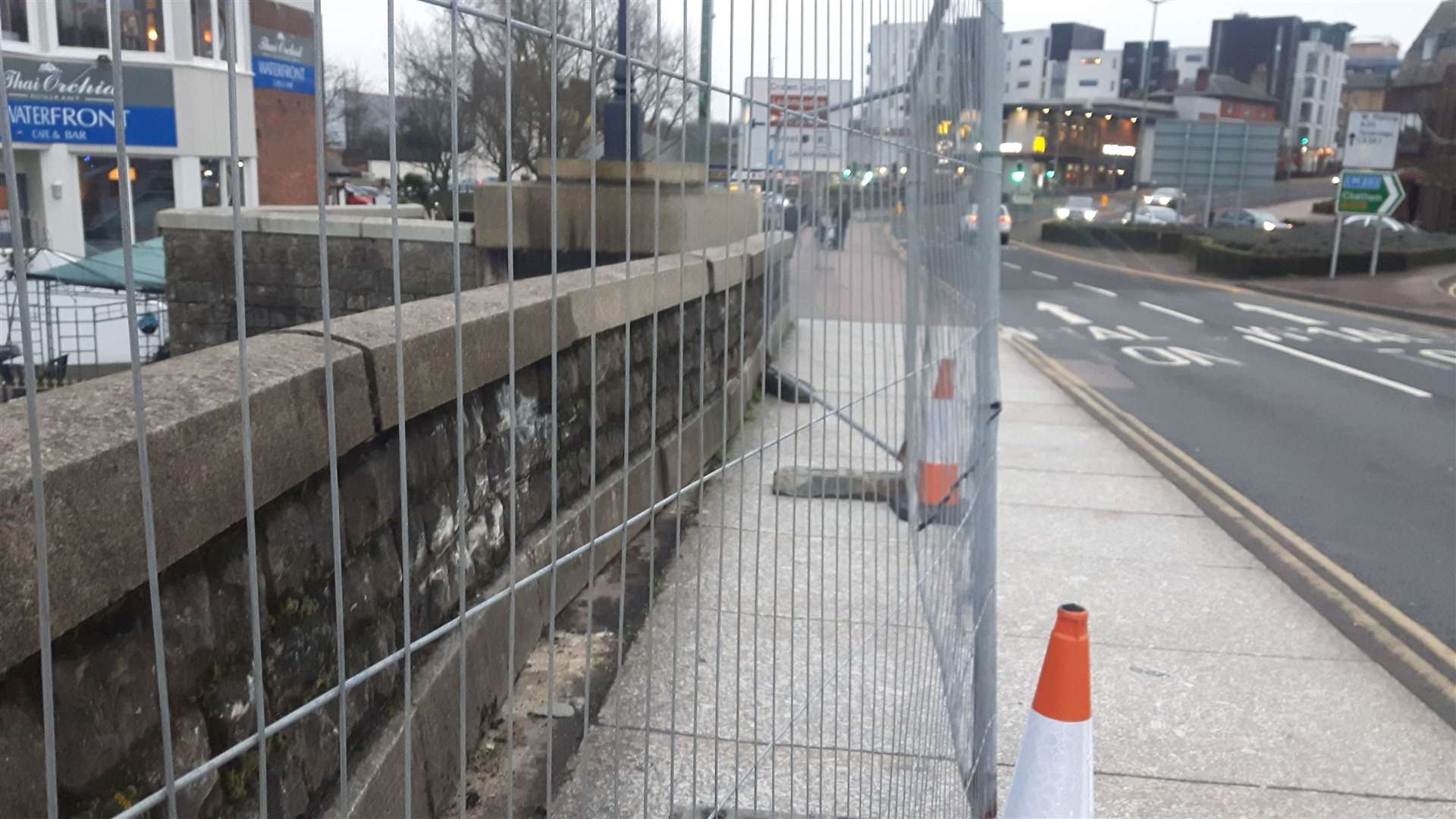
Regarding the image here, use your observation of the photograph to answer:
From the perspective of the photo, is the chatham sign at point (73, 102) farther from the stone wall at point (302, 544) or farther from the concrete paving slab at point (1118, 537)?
the concrete paving slab at point (1118, 537)

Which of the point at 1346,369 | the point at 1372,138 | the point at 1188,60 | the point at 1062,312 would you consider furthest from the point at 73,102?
the point at 1188,60

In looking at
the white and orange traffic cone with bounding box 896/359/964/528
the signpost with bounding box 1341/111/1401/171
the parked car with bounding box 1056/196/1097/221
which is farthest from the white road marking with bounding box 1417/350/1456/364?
the parked car with bounding box 1056/196/1097/221

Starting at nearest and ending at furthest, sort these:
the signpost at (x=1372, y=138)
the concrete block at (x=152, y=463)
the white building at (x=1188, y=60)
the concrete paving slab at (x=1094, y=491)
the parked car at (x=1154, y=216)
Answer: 1. the concrete block at (x=152, y=463)
2. the concrete paving slab at (x=1094, y=491)
3. the signpost at (x=1372, y=138)
4. the parked car at (x=1154, y=216)
5. the white building at (x=1188, y=60)

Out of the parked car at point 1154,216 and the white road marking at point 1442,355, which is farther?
the parked car at point 1154,216

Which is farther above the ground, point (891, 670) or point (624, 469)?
point (624, 469)

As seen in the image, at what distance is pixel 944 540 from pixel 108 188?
2.53 m

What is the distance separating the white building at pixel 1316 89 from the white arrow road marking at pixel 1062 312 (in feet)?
300

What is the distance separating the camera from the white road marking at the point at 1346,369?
1302 centimetres

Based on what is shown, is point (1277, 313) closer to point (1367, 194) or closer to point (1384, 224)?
point (1367, 194)

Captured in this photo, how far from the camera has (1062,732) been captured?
2768 mm

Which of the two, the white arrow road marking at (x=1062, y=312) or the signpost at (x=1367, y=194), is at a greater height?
the signpost at (x=1367, y=194)

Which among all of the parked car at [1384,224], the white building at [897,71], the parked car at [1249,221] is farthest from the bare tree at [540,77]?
the parked car at [1249,221]

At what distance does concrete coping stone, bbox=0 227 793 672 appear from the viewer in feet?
4.67

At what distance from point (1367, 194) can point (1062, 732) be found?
30.1 metres
